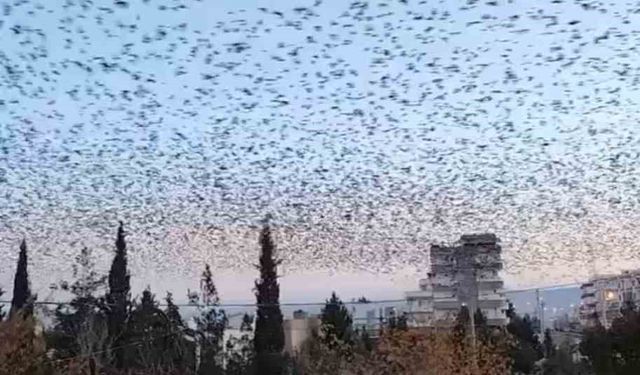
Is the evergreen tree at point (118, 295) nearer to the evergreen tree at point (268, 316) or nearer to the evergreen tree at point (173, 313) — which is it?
the evergreen tree at point (173, 313)

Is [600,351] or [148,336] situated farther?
[148,336]

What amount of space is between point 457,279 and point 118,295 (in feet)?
Result: 33.9

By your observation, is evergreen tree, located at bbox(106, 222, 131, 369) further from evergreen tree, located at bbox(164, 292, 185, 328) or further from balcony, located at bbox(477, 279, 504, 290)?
balcony, located at bbox(477, 279, 504, 290)

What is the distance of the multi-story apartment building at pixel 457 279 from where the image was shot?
22.8 meters

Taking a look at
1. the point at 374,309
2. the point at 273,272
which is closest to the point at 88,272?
the point at 273,272

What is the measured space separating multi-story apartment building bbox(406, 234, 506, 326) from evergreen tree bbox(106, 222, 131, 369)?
864 cm

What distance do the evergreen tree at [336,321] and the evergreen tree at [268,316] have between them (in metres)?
1.56

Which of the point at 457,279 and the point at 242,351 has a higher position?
the point at 457,279

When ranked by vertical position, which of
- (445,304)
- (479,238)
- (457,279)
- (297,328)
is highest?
(479,238)

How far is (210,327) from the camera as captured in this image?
29000 mm

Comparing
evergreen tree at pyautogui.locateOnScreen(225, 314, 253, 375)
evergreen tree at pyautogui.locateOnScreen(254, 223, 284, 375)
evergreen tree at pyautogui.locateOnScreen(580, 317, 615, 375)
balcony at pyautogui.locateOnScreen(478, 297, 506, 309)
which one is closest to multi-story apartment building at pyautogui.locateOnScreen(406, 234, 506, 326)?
balcony at pyautogui.locateOnScreen(478, 297, 506, 309)

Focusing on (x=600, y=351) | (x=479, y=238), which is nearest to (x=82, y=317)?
(x=479, y=238)

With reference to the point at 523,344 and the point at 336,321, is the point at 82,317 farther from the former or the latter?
the point at 523,344

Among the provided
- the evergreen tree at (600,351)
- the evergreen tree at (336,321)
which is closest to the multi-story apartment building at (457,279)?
the evergreen tree at (336,321)
